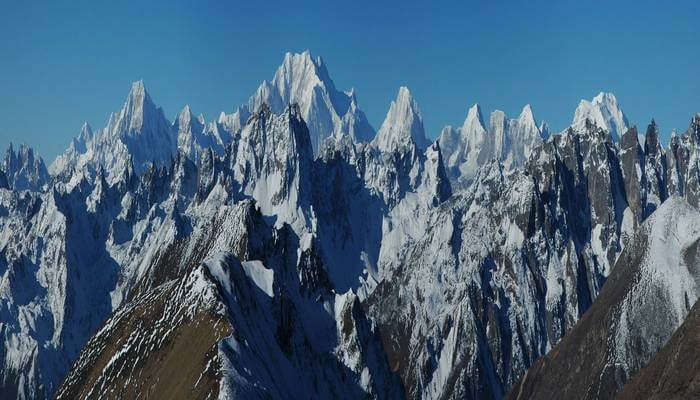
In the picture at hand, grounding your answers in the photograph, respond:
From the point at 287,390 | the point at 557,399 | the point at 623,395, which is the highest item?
the point at 557,399

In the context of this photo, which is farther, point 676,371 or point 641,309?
point 641,309

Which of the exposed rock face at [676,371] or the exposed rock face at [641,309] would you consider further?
the exposed rock face at [641,309]

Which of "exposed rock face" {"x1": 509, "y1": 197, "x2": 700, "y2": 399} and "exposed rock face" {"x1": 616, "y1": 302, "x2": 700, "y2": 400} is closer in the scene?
"exposed rock face" {"x1": 616, "y1": 302, "x2": 700, "y2": 400}

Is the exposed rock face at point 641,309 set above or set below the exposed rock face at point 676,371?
above

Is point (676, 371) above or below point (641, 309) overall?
below

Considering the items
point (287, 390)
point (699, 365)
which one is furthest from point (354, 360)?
point (699, 365)

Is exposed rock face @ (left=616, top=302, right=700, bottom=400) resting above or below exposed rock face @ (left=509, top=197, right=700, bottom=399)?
below

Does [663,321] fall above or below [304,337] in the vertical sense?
above

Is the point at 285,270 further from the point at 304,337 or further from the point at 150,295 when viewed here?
the point at 150,295
